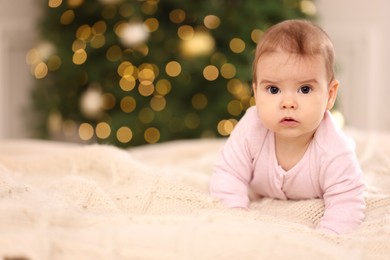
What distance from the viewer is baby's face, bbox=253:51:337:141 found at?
117 centimetres

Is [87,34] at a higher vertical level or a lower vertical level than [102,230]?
higher

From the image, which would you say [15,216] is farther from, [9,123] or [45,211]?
[9,123]

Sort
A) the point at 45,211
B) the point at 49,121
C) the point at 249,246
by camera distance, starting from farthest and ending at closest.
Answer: the point at 49,121, the point at 45,211, the point at 249,246

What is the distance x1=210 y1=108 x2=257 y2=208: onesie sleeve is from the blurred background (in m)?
1.60

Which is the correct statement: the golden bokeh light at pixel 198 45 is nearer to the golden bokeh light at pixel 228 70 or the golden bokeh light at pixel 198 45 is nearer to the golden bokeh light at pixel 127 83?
the golden bokeh light at pixel 228 70

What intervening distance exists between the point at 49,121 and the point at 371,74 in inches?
75.3

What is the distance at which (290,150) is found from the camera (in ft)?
4.28

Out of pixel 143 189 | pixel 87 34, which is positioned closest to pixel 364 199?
pixel 143 189

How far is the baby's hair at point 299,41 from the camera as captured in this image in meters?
1.17

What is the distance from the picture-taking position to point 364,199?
4.25ft

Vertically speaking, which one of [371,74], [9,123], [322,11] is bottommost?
[9,123]

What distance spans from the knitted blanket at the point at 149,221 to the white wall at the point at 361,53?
2227mm

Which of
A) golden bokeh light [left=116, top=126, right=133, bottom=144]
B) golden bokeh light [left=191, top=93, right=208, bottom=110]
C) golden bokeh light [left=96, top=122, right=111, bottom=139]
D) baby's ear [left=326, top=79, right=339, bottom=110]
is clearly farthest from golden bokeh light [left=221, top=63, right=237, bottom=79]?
baby's ear [left=326, top=79, right=339, bottom=110]

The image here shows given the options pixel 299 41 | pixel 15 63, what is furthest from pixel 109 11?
pixel 299 41
